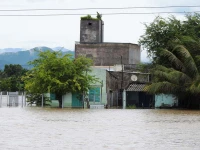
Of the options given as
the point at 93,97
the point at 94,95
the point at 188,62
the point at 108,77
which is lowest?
the point at 93,97

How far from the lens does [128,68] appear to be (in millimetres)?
58312

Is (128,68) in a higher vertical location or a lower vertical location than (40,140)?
higher

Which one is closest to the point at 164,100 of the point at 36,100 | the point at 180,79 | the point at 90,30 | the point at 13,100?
the point at 180,79

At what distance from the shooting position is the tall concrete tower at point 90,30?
6950cm

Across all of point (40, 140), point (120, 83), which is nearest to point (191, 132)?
point (40, 140)

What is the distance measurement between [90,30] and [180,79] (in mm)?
28826

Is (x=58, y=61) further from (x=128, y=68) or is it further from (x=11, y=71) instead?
(x=11, y=71)

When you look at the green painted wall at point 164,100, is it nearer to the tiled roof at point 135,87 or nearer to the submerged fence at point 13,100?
the tiled roof at point 135,87

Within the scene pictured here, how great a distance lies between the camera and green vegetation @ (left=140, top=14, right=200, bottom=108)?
4216 centimetres

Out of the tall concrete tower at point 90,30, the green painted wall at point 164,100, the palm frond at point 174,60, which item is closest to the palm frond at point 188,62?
the palm frond at point 174,60

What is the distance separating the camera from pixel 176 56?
46031 mm

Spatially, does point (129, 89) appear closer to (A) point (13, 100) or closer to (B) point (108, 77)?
(B) point (108, 77)

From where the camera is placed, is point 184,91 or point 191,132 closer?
point 191,132

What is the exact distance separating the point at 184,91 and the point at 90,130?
2305 cm
